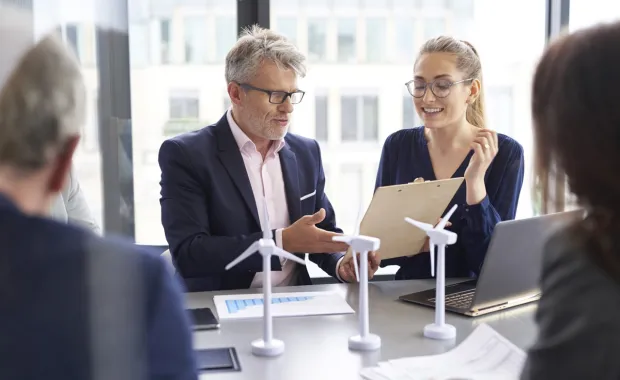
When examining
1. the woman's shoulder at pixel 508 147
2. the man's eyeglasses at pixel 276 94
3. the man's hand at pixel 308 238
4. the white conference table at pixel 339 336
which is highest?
the man's eyeglasses at pixel 276 94

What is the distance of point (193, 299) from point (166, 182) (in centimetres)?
46

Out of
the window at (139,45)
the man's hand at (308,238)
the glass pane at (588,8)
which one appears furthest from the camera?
the glass pane at (588,8)

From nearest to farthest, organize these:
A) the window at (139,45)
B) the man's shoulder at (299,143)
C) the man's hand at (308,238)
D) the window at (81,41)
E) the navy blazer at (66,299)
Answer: the navy blazer at (66,299)
the window at (81,41)
the man's hand at (308,238)
the man's shoulder at (299,143)
the window at (139,45)

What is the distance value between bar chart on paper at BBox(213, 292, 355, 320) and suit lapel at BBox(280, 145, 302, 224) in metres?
0.42

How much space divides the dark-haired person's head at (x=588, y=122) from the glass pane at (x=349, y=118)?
2230mm

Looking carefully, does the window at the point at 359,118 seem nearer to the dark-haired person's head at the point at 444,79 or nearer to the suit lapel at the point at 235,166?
the dark-haired person's head at the point at 444,79

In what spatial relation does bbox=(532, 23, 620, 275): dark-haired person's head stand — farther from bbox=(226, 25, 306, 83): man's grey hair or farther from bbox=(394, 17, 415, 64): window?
bbox=(394, 17, 415, 64): window

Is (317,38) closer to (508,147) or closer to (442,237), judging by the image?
(508,147)

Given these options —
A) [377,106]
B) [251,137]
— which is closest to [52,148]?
[251,137]

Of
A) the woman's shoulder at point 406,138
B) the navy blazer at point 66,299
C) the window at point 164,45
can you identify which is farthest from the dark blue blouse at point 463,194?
the navy blazer at point 66,299

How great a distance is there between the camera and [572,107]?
81cm

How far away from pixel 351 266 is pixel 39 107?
54.0 inches

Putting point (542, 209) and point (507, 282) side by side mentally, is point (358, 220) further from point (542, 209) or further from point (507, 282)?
point (542, 209)

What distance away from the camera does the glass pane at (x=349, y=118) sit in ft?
10.1
